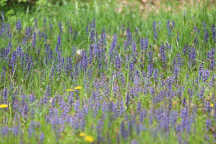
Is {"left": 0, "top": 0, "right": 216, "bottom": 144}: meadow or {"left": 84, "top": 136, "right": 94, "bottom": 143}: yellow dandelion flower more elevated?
{"left": 0, "top": 0, "right": 216, "bottom": 144}: meadow

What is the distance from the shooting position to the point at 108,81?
4121 millimetres

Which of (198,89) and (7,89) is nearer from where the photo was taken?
(198,89)

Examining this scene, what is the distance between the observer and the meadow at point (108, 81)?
9.28 feet

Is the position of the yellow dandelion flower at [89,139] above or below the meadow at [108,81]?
below

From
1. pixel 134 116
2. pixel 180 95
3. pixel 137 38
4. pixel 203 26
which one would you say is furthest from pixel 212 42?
pixel 134 116

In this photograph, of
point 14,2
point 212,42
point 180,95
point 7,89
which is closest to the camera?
point 180,95

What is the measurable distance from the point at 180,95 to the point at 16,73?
6.20 feet

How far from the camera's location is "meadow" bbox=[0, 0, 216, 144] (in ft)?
9.28

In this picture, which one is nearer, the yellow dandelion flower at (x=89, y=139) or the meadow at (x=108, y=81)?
the yellow dandelion flower at (x=89, y=139)

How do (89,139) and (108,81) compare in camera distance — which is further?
(108,81)

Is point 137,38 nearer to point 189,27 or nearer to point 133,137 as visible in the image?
point 189,27

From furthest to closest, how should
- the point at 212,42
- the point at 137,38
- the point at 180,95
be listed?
the point at 137,38 → the point at 212,42 → the point at 180,95

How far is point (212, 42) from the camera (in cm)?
459

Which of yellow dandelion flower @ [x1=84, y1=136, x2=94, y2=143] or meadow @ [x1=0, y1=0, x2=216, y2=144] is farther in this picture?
meadow @ [x1=0, y1=0, x2=216, y2=144]
